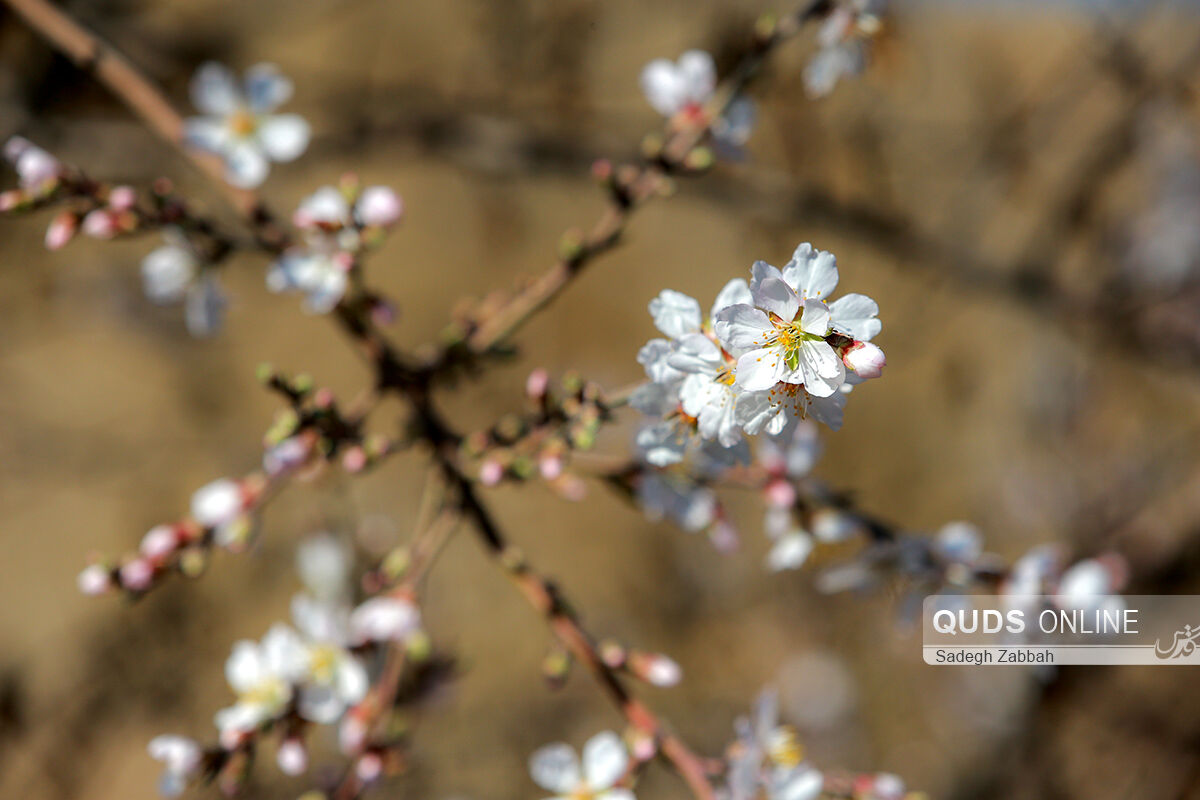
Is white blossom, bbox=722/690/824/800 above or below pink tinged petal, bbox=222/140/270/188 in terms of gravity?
below

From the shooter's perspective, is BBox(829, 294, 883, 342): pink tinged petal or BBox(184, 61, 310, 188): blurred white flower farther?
BBox(184, 61, 310, 188): blurred white flower

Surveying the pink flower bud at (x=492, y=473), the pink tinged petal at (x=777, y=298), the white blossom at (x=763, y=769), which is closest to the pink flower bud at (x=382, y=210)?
the pink flower bud at (x=492, y=473)

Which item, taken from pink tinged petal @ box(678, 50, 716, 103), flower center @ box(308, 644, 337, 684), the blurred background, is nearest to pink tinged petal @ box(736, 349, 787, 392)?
pink tinged petal @ box(678, 50, 716, 103)

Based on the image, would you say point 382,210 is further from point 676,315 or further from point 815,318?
point 815,318

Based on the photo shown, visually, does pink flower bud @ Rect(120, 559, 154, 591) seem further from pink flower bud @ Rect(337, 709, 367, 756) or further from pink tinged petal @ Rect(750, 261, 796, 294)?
pink tinged petal @ Rect(750, 261, 796, 294)

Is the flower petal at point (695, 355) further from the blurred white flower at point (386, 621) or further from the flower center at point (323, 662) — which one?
the flower center at point (323, 662)

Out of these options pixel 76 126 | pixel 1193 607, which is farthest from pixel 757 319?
pixel 76 126

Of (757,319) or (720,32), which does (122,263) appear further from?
(757,319)

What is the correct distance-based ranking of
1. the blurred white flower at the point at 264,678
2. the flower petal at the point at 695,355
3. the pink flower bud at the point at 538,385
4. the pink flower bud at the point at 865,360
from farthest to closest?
the blurred white flower at the point at 264,678 < the pink flower bud at the point at 538,385 < the flower petal at the point at 695,355 < the pink flower bud at the point at 865,360
